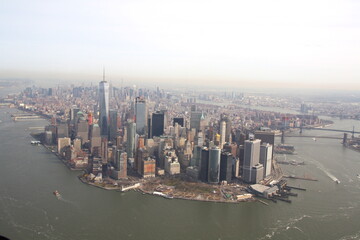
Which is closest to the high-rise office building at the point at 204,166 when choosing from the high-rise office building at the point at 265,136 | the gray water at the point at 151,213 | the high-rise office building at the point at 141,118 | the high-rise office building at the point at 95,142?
the gray water at the point at 151,213

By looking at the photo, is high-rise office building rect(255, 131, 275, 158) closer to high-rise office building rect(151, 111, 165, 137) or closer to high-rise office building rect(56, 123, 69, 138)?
high-rise office building rect(151, 111, 165, 137)

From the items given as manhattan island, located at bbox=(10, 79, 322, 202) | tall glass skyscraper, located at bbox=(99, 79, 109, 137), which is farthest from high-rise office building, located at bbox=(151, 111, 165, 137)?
tall glass skyscraper, located at bbox=(99, 79, 109, 137)

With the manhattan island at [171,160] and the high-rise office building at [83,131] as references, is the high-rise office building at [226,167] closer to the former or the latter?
the manhattan island at [171,160]

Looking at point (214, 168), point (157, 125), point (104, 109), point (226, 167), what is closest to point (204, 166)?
point (214, 168)

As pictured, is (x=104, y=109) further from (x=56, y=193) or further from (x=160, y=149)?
(x=56, y=193)

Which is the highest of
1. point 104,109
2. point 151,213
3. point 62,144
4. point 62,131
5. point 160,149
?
point 104,109

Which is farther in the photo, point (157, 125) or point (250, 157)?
point (157, 125)
